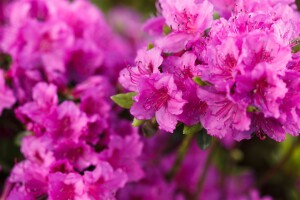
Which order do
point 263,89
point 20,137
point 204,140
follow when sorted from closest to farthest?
point 263,89, point 204,140, point 20,137

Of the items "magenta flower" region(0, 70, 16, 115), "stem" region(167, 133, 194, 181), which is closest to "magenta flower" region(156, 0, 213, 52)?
"stem" region(167, 133, 194, 181)

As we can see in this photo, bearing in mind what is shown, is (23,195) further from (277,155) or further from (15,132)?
(277,155)

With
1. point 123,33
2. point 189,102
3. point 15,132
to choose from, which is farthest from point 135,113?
point 123,33

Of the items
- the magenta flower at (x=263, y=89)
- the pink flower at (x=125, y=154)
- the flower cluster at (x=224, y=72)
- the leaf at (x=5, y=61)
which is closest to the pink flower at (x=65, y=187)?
the pink flower at (x=125, y=154)

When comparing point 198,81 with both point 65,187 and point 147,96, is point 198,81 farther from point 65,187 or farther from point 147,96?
point 65,187

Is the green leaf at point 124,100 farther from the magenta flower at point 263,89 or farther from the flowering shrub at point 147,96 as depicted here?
the magenta flower at point 263,89

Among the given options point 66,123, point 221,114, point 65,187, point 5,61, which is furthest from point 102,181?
point 5,61
